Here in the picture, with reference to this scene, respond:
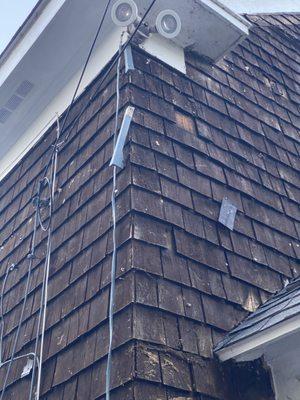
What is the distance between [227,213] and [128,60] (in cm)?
133

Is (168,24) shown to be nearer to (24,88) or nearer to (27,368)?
(24,88)

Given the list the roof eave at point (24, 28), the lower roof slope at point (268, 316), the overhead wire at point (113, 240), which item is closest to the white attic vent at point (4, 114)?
the roof eave at point (24, 28)

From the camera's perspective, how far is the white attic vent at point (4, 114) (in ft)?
16.9

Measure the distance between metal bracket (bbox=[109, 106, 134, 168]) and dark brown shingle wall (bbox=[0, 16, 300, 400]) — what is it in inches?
2.9

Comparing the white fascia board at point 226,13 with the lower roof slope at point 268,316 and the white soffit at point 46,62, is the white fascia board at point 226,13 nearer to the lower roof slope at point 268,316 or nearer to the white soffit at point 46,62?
the white soffit at point 46,62

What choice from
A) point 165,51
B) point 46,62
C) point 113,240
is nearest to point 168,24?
point 165,51

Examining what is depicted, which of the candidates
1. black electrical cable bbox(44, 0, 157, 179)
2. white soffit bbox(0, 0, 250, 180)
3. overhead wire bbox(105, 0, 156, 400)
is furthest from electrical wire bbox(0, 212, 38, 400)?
white soffit bbox(0, 0, 250, 180)

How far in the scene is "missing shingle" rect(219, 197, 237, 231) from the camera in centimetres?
356

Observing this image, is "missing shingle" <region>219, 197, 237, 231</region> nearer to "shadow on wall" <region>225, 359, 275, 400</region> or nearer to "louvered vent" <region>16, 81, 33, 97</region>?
"shadow on wall" <region>225, 359, 275, 400</region>

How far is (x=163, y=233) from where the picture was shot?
3.10m

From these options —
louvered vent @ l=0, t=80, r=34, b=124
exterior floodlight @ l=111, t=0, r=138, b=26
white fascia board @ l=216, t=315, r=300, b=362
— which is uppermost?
louvered vent @ l=0, t=80, r=34, b=124

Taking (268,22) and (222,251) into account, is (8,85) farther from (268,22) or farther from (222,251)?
(268,22)

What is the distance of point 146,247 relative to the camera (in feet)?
9.62

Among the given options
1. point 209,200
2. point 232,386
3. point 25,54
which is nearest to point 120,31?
point 25,54
